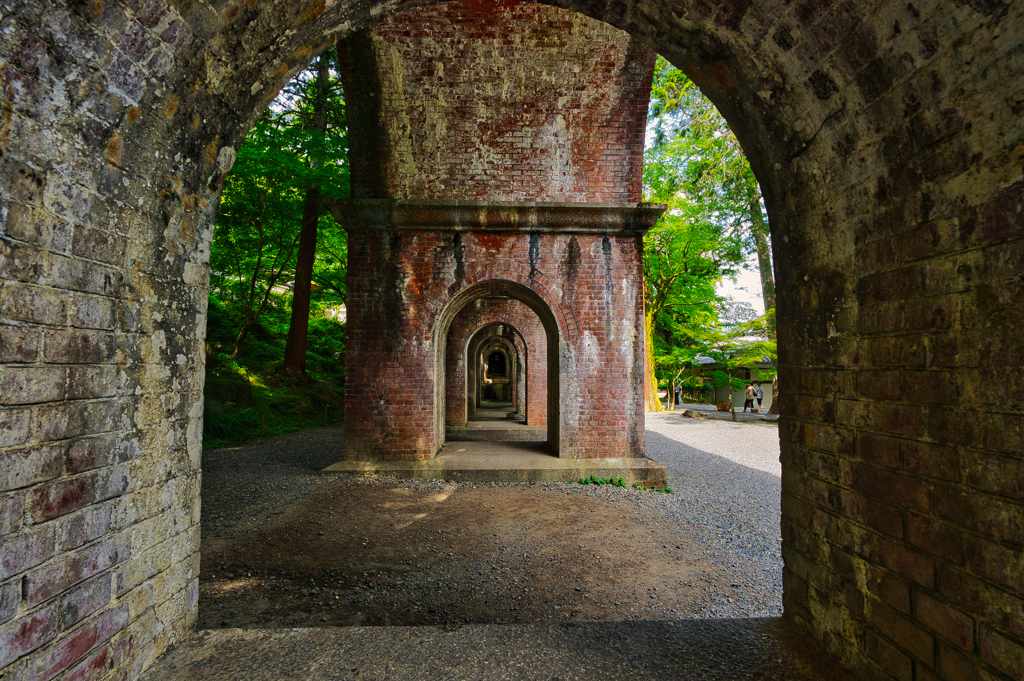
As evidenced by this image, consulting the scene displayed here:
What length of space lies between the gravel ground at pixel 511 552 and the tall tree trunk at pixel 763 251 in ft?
36.6

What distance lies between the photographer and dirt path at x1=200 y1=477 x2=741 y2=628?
11.5 feet

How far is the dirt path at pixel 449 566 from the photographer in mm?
3506

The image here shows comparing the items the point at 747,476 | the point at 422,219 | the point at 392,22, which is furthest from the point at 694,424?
the point at 392,22

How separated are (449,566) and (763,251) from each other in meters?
17.5

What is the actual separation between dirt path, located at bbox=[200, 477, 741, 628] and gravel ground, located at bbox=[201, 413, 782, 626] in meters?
0.02

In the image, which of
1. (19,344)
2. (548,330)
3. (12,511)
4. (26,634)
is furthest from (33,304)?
(548,330)

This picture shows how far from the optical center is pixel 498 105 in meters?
7.59

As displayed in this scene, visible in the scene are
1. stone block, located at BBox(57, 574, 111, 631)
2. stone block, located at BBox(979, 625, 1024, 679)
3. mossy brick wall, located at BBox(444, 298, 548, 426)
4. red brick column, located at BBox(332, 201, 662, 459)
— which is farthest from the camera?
mossy brick wall, located at BBox(444, 298, 548, 426)

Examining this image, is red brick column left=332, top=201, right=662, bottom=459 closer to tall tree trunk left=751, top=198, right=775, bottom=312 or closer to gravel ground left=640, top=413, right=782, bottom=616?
gravel ground left=640, top=413, right=782, bottom=616

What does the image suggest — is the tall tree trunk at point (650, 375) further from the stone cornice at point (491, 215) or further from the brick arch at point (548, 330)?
the stone cornice at point (491, 215)

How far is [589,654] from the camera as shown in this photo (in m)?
2.51

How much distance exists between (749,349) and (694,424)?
3.66m

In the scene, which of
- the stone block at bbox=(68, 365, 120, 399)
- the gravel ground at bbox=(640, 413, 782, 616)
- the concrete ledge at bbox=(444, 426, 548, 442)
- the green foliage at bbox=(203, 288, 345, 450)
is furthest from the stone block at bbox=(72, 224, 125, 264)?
the green foliage at bbox=(203, 288, 345, 450)

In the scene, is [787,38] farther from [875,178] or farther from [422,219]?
[422,219]
